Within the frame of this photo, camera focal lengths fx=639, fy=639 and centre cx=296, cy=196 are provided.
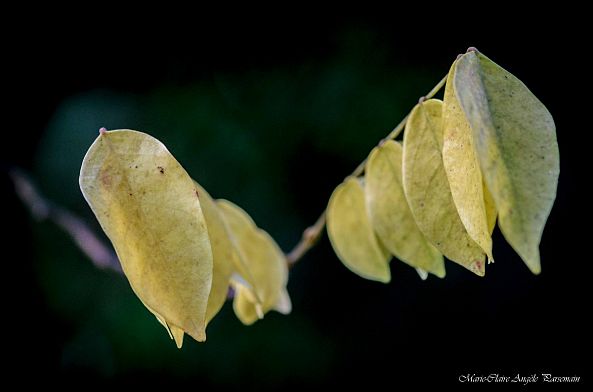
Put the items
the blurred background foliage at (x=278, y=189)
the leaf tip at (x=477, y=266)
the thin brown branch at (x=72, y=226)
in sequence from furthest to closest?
the blurred background foliage at (x=278, y=189) < the thin brown branch at (x=72, y=226) < the leaf tip at (x=477, y=266)

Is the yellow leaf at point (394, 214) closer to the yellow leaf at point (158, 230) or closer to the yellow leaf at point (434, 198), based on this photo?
the yellow leaf at point (434, 198)

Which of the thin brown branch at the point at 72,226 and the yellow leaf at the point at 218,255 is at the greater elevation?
the yellow leaf at the point at 218,255

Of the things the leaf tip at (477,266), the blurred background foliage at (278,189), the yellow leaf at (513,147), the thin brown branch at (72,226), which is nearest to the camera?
the yellow leaf at (513,147)

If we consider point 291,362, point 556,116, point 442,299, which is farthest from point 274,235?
point 556,116

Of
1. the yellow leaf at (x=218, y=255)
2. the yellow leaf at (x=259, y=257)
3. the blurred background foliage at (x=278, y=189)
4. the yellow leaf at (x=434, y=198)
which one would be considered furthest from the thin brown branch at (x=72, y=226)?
the yellow leaf at (x=434, y=198)

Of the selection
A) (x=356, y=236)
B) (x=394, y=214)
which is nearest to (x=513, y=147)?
(x=394, y=214)

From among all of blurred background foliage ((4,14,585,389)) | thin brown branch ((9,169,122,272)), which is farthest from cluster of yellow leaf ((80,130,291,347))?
blurred background foliage ((4,14,585,389))

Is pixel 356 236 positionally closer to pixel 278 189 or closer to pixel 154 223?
pixel 154 223
